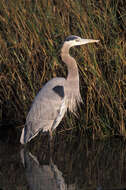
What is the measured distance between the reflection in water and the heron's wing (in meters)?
0.51

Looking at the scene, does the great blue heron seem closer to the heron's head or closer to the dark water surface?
the heron's head

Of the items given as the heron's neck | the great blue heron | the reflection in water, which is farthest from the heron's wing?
the reflection in water

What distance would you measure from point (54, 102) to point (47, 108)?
0.47 feet

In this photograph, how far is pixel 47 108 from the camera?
629cm

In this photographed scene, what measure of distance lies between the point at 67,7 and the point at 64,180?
2554mm

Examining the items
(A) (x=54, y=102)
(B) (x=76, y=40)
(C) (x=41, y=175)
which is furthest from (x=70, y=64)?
(C) (x=41, y=175)

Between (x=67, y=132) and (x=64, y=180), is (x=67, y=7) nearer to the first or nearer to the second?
(x=67, y=132)

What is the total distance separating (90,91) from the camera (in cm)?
600

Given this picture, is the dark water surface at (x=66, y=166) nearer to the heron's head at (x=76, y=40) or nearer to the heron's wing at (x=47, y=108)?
the heron's wing at (x=47, y=108)

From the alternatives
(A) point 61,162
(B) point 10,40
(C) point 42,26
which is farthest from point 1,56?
(A) point 61,162

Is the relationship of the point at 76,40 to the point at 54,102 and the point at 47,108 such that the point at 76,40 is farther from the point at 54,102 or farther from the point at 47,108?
the point at 47,108

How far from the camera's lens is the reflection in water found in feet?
15.4

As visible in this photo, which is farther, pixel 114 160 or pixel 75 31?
pixel 75 31

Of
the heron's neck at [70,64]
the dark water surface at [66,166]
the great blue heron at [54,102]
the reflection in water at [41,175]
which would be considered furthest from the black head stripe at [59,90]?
the reflection in water at [41,175]
